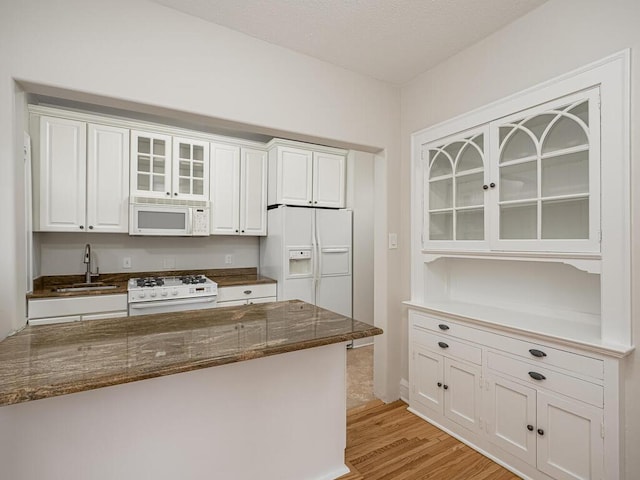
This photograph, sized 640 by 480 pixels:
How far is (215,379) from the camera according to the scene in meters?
1.38

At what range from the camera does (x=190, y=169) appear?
360 cm

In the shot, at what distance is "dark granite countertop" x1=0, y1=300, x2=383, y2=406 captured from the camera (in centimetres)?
98

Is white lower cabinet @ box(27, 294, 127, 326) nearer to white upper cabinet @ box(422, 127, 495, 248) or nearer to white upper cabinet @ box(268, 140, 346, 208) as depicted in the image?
white upper cabinet @ box(268, 140, 346, 208)

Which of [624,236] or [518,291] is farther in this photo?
[518,291]

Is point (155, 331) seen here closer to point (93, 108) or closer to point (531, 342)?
point (531, 342)

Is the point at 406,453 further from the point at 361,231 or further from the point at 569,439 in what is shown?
the point at 361,231

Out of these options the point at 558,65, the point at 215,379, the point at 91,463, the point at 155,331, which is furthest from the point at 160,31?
the point at 558,65

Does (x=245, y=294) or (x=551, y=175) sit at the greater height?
(x=551, y=175)

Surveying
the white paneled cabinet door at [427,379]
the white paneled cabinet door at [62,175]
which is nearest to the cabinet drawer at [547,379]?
the white paneled cabinet door at [427,379]

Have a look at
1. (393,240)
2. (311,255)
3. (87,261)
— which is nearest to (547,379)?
(393,240)

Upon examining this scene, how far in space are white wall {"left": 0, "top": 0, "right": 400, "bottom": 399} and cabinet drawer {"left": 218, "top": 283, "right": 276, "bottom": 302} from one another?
1492 millimetres

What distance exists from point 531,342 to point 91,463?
2.11 metres

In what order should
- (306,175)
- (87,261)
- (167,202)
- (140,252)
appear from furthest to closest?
(306,175) < (140,252) < (167,202) < (87,261)

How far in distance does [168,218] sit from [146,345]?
2.39 metres
